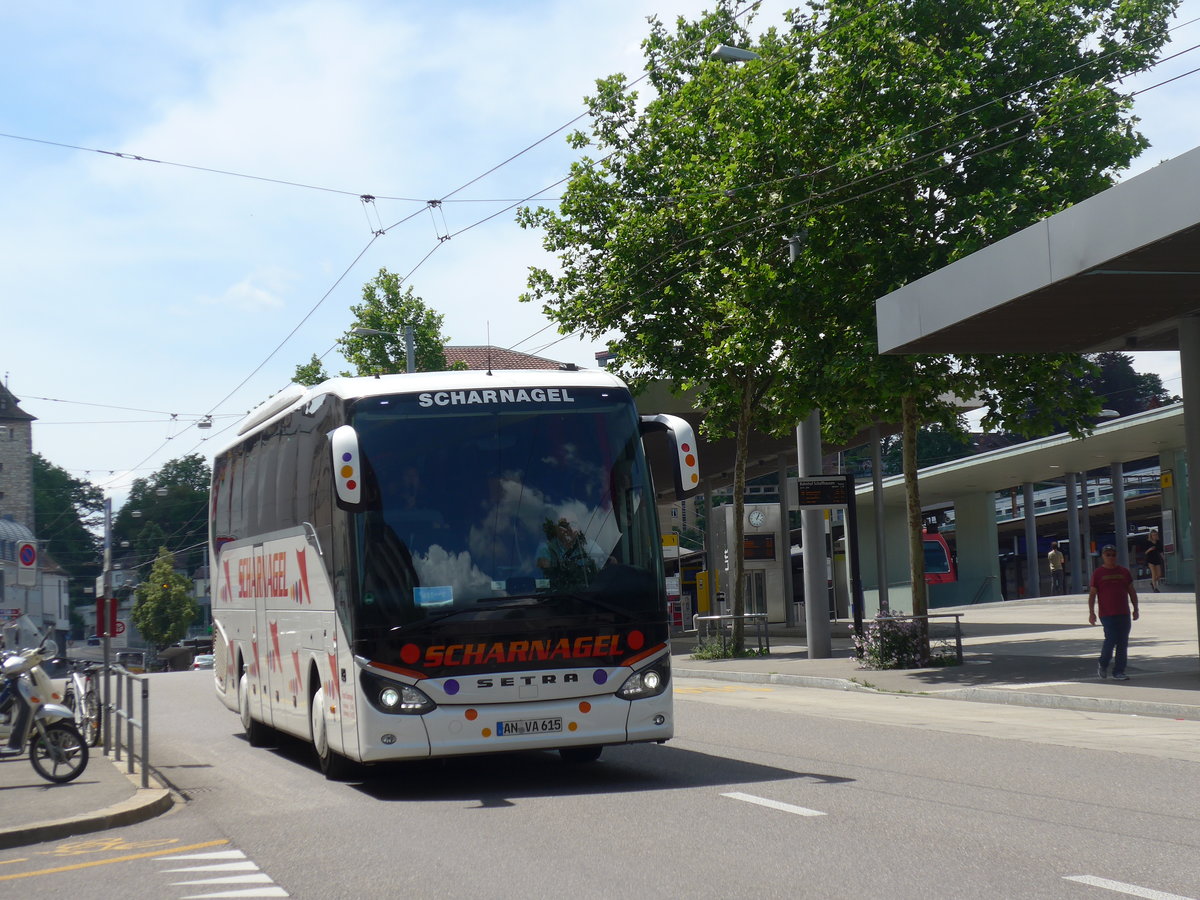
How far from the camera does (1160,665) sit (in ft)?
68.8

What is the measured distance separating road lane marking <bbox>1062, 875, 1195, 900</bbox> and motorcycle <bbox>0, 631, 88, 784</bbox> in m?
8.92

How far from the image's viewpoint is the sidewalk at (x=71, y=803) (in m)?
10.0

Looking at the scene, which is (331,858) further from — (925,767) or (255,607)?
(255,607)

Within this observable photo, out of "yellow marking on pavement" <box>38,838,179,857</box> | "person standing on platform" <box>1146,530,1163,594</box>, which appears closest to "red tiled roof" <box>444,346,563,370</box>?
"person standing on platform" <box>1146,530,1163,594</box>

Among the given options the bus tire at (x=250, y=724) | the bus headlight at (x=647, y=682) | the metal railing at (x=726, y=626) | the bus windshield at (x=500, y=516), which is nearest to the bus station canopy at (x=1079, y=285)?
the bus windshield at (x=500, y=516)

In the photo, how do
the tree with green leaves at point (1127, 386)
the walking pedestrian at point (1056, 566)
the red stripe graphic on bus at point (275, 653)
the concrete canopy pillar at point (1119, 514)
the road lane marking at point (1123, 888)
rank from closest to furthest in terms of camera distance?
the road lane marking at point (1123, 888) → the red stripe graphic on bus at point (275, 653) → the concrete canopy pillar at point (1119, 514) → the walking pedestrian at point (1056, 566) → the tree with green leaves at point (1127, 386)

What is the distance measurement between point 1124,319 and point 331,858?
1445cm

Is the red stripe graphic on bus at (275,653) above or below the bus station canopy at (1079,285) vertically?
below

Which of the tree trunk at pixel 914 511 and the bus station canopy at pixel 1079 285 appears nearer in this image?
the bus station canopy at pixel 1079 285

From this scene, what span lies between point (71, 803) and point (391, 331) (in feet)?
124

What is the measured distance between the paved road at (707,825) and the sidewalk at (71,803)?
0.20 meters

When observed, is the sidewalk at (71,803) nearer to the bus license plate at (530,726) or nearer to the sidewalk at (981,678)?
the sidewalk at (981,678)

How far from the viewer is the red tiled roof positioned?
59531 mm

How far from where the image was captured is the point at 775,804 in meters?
9.74
